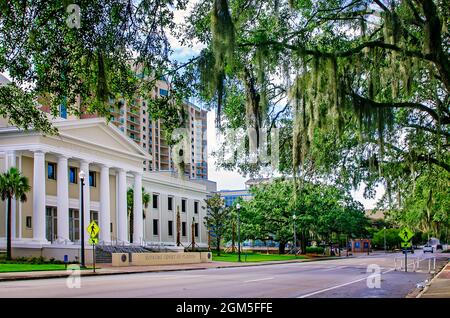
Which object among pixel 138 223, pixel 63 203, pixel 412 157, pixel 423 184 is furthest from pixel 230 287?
pixel 138 223

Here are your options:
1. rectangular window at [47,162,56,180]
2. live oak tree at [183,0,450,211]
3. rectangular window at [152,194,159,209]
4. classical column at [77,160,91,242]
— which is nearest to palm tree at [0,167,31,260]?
rectangular window at [47,162,56,180]

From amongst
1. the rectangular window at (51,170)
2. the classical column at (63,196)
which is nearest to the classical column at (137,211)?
the rectangular window at (51,170)

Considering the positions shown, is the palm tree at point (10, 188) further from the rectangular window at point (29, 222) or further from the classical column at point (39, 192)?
the rectangular window at point (29, 222)

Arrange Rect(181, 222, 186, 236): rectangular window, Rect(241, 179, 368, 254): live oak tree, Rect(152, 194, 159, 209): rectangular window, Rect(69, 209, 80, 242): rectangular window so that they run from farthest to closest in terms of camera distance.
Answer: Rect(181, 222, 186, 236): rectangular window < Rect(152, 194, 159, 209): rectangular window < Rect(241, 179, 368, 254): live oak tree < Rect(69, 209, 80, 242): rectangular window

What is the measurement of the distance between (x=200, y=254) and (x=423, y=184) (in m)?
26.8

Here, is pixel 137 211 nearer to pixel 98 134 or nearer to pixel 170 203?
pixel 98 134

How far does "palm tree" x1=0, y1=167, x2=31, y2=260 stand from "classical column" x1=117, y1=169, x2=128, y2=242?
16.2 metres

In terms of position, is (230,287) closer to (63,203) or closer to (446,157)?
(446,157)

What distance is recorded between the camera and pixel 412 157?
69.6ft

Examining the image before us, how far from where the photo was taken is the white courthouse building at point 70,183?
4756 cm

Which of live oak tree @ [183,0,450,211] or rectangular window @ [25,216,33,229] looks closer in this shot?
live oak tree @ [183,0,450,211]

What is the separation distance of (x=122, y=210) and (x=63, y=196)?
34.0 ft

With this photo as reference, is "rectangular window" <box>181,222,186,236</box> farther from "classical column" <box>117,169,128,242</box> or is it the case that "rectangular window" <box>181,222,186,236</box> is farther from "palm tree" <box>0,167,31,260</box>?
"palm tree" <box>0,167,31,260</box>

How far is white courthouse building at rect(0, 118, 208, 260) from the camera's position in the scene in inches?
1873
